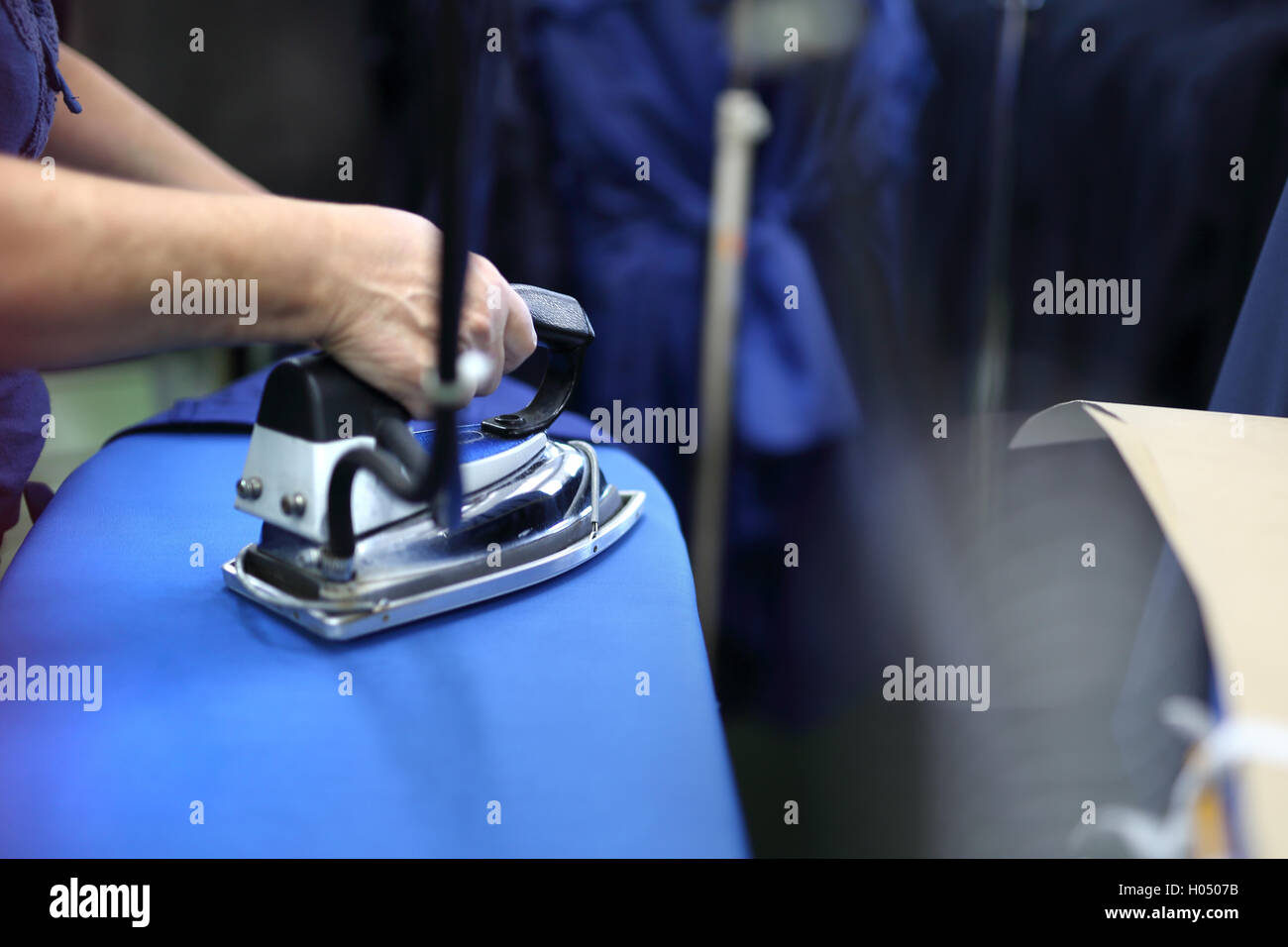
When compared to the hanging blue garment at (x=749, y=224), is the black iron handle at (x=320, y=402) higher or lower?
lower

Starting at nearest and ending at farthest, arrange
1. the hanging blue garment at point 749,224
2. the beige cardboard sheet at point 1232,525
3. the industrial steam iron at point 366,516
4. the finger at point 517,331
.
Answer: the beige cardboard sheet at point 1232,525
the industrial steam iron at point 366,516
the finger at point 517,331
the hanging blue garment at point 749,224

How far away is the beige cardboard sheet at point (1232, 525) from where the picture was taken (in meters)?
0.28

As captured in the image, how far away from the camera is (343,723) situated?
0.39 metres

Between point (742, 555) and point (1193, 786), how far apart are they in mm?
957

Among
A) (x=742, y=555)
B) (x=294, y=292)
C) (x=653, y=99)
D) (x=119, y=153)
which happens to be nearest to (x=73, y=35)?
(x=119, y=153)

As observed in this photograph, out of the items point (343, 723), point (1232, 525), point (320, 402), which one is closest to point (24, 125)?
point (320, 402)

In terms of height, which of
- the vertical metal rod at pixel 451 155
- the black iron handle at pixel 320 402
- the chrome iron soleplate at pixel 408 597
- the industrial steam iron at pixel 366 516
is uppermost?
the vertical metal rod at pixel 451 155

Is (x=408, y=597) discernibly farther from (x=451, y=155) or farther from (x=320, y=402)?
(x=451, y=155)

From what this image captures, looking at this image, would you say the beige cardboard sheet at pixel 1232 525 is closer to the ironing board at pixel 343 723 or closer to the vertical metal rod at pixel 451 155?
the ironing board at pixel 343 723

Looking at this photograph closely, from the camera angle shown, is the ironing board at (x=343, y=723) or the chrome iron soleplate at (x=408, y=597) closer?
the ironing board at (x=343, y=723)

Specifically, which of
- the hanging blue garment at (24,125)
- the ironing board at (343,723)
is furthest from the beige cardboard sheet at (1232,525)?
the hanging blue garment at (24,125)

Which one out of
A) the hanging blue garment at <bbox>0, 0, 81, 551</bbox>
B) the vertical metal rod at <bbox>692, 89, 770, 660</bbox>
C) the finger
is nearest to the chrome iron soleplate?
the finger

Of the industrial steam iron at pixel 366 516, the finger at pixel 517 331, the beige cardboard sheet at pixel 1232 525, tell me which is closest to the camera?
the beige cardboard sheet at pixel 1232 525

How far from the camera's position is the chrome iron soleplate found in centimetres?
45
